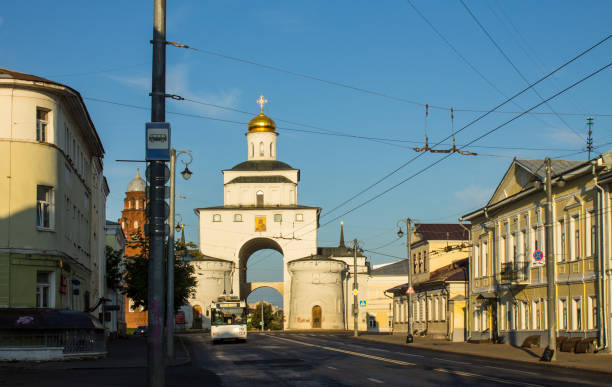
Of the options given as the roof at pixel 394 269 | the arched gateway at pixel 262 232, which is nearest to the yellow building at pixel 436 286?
the arched gateway at pixel 262 232

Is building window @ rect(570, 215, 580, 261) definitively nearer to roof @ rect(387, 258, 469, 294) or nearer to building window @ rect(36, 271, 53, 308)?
roof @ rect(387, 258, 469, 294)

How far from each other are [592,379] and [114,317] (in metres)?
50.1

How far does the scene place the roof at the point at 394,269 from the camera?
109625 millimetres

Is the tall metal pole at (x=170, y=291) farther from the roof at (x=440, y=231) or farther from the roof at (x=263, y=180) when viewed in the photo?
the roof at (x=263, y=180)

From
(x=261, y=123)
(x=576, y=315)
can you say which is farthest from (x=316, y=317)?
(x=576, y=315)

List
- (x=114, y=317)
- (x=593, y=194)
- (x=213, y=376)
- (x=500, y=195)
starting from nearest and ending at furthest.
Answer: (x=213, y=376)
(x=593, y=194)
(x=500, y=195)
(x=114, y=317)

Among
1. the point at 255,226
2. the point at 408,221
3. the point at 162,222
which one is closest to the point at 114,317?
the point at 408,221

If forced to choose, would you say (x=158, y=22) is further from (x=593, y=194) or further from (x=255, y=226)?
(x=255, y=226)

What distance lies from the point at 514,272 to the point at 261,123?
66905mm

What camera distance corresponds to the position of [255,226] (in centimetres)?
10106

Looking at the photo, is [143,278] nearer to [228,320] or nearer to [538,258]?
[228,320]

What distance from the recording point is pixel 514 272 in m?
40.8

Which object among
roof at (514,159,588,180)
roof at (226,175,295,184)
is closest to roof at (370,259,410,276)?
roof at (226,175,295,184)

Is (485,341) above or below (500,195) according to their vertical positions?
below
